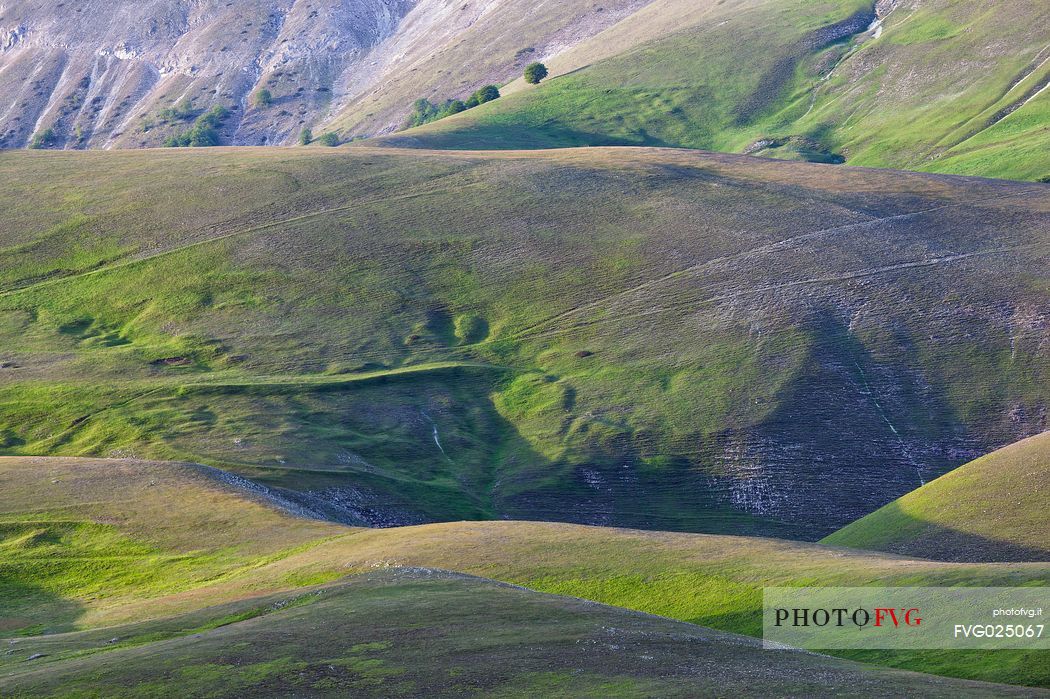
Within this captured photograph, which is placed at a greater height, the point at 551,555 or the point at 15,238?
the point at 15,238

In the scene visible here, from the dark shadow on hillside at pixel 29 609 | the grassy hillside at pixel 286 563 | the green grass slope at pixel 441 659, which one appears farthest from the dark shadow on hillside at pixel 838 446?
the green grass slope at pixel 441 659

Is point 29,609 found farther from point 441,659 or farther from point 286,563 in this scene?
point 441,659

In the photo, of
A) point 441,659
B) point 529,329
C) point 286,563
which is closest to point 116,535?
point 286,563

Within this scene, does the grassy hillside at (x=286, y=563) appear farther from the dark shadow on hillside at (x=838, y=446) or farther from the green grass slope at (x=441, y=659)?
the dark shadow on hillside at (x=838, y=446)

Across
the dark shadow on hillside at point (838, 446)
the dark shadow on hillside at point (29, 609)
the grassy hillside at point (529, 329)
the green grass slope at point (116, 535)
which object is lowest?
the dark shadow on hillside at point (838, 446)

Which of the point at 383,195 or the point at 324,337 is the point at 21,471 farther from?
the point at 383,195

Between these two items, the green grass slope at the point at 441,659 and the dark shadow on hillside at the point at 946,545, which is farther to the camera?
the dark shadow on hillside at the point at 946,545

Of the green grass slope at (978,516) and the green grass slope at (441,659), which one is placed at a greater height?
the green grass slope at (441,659)

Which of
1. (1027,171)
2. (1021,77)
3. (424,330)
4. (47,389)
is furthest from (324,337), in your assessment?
(1021,77)
